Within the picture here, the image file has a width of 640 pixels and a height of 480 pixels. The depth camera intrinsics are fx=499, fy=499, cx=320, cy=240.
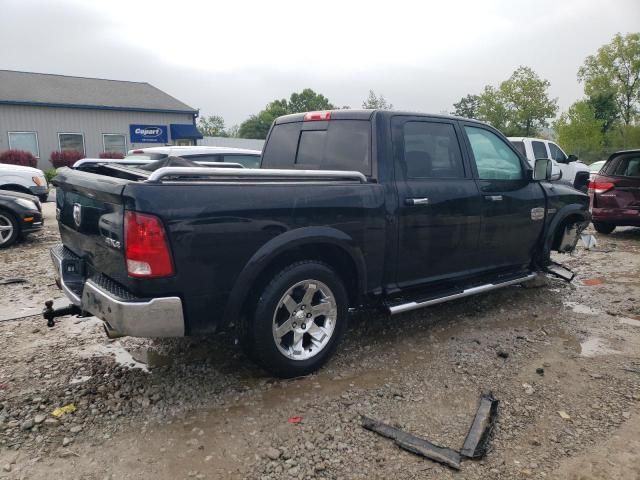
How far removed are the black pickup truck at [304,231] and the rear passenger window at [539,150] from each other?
9153mm

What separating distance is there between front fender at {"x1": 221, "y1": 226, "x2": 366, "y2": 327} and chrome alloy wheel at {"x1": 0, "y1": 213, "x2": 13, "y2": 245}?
638 centimetres

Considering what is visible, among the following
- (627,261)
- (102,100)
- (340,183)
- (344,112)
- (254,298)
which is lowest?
(627,261)

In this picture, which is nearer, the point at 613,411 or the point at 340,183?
the point at 613,411

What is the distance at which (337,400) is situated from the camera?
3361 mm

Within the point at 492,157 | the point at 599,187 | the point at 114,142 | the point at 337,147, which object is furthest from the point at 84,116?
the point at 492,157

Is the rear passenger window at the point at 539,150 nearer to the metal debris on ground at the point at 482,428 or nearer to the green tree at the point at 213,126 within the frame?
the metal debris on ground at the point at 482,428

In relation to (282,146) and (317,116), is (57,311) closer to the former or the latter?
(282,146)

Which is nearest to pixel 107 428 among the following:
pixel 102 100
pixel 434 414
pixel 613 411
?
pixel 434 414

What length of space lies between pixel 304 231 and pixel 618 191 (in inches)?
313

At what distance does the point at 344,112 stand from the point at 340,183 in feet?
2.90

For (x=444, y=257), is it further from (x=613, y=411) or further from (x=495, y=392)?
(x=613, y=411)

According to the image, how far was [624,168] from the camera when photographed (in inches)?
361

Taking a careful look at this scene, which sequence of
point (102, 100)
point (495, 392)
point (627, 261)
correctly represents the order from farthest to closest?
point (102, 100) → point (627, 261) → point (495, 392)

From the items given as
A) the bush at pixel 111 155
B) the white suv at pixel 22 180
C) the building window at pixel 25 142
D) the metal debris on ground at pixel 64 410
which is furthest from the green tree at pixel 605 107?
the metal debris on ground at pixel 64 410
